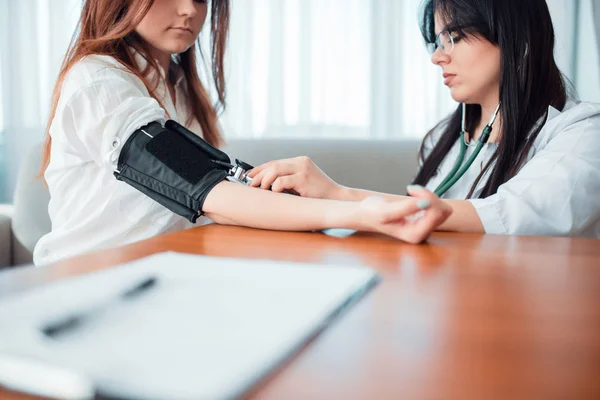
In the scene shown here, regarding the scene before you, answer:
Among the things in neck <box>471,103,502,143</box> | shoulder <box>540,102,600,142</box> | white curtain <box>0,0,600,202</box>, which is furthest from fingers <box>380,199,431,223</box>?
white curtain <box>0,0,600,202</box>

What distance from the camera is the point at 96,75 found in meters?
1.00

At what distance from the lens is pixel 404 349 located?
33cm

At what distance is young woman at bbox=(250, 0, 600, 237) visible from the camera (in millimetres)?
931

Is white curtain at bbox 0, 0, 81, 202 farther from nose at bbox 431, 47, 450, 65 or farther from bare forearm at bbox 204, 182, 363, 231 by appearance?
bare forearm at bbox 204, 182, 363, 231

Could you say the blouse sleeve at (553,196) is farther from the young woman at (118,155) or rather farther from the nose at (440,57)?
the nose at (440,57)

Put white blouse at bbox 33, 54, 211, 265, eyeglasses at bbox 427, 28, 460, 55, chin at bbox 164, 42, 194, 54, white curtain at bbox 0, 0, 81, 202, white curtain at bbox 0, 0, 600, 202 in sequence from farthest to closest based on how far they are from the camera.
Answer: white curtain at bbox 0, 0, 81, 202, white curtain at bbox 0, 0, 600, 202, eyeglasses at bbox 427, 28, 460, 55, chin at bbox 164, 42, 194, 54, white blouse at bbox 33, 54, 211, 265

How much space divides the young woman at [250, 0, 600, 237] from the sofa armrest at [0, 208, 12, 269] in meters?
1.13

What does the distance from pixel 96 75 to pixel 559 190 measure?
2.75 feet

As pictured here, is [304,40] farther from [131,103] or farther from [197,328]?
[197,328]

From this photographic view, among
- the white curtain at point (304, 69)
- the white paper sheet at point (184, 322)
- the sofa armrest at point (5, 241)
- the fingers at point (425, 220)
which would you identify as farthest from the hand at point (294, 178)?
the white curtain at point (304, 69)

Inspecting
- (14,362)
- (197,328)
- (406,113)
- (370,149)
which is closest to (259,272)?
(197,328)

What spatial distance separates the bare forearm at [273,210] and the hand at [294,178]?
57 mm

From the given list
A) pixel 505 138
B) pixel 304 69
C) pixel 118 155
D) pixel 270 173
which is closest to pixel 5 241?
pixel 118 155

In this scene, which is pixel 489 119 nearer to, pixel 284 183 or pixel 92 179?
pixel 284 183
